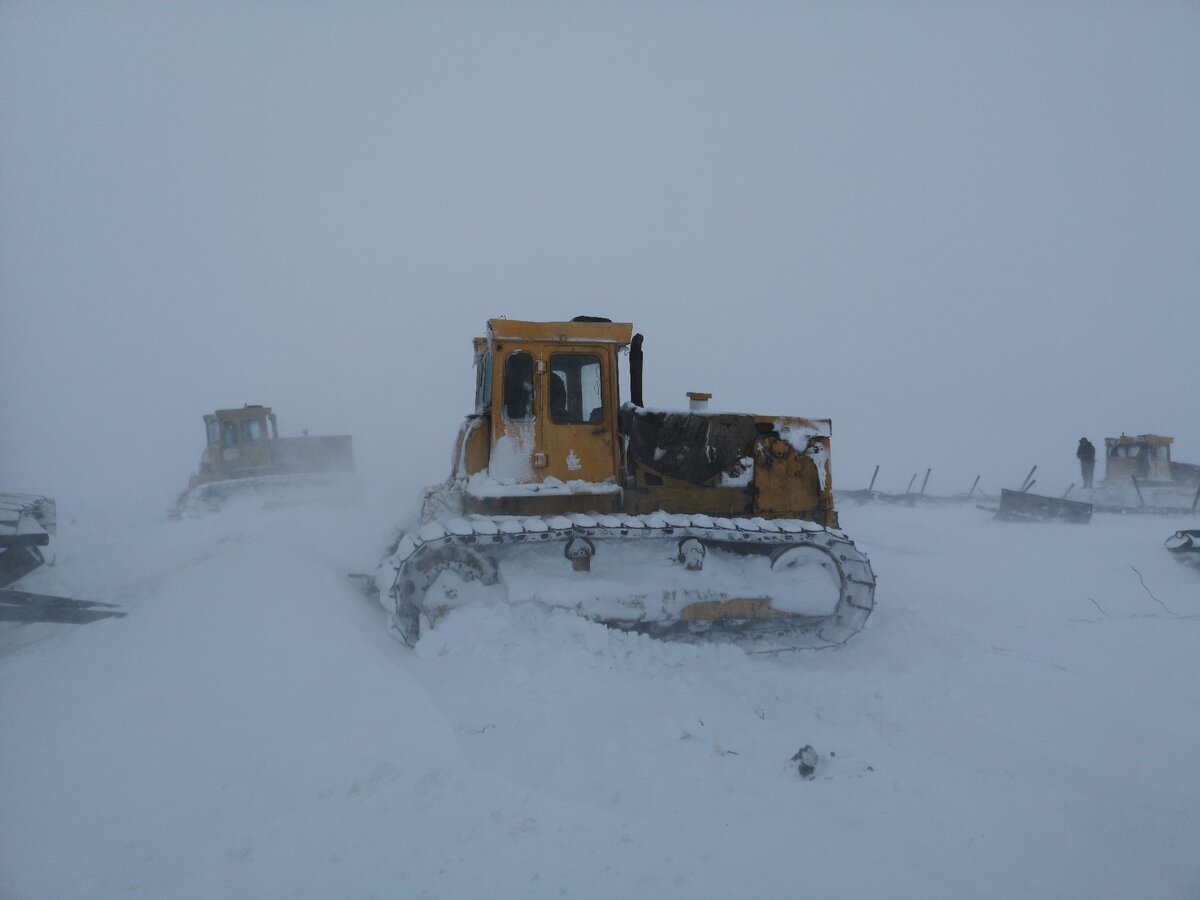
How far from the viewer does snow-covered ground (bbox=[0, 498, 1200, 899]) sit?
2.71 m

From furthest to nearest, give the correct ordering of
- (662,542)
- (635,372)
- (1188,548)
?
(1188,548)
(635,372)
(662,542)

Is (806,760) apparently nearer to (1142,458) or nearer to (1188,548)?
(1188,548)

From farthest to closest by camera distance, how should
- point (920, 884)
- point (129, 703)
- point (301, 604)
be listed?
point (301, 604) → point (129, 703) → point (920, 884)

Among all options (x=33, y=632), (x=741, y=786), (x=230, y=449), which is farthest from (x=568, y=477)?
(x=230, y=449)

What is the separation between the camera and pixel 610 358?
21.5 ft

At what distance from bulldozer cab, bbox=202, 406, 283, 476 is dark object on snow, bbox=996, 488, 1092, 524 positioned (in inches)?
881

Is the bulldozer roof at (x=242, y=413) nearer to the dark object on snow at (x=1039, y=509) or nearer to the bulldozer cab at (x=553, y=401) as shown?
the bulldozer cab at (x=553, y=401)

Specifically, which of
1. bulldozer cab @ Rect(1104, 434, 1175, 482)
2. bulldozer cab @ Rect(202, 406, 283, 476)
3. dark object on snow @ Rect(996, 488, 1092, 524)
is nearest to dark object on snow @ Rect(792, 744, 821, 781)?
dark object on snow @ Rect(996, 488, 1092, 524)

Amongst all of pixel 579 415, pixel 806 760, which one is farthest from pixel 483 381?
pixel 806 760

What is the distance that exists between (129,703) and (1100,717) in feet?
21.5

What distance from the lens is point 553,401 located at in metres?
6.48

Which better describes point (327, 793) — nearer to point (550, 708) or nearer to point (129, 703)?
point (550, 708)

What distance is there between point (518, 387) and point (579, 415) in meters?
0.69

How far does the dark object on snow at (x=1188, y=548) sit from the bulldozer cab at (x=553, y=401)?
9.65m
